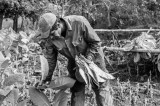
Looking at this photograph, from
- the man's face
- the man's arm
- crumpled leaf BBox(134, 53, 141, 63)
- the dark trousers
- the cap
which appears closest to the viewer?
the cap

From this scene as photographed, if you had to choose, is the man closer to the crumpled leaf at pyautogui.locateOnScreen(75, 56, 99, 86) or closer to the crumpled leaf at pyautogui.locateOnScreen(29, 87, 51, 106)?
the crumpled leaf at pyautogui.locateOnScreen(75, 56, 99, 86)

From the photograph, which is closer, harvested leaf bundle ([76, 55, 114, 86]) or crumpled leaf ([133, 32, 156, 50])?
harvested leaf bundle ([76, 55, 114, 86])

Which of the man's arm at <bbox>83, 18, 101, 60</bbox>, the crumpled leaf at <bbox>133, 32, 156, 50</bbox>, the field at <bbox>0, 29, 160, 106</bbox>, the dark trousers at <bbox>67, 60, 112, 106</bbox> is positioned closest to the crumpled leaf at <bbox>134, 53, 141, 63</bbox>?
the field at <bbox>0, 29, 160, 106</bbox>

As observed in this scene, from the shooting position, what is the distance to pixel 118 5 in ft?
28.2

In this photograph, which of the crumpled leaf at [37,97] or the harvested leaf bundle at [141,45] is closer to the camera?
the crumpled leaf at [37,97]

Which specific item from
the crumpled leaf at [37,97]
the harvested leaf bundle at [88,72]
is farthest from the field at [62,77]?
the harvested leaf bundle at [88,72]

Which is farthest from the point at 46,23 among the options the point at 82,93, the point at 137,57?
the point at 137,57

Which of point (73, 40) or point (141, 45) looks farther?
point (141, 45)

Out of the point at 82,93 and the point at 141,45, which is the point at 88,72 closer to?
the point at 82,93

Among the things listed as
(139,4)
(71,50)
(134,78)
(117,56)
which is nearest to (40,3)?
(139,4)

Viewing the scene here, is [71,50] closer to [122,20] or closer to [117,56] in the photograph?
[117,56]

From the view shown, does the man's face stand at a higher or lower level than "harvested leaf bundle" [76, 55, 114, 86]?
higher

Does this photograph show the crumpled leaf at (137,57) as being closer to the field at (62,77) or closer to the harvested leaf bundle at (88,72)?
the field at (62,77)

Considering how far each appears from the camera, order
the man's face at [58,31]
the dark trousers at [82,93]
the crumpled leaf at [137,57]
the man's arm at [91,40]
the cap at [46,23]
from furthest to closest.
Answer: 1. the crumpled leaf at [137,57]
2. the dark trousers at [82,93]
3. the man's arm at [91,40]
4. the man's face at [58,31]
5. the cap at [46,23]
